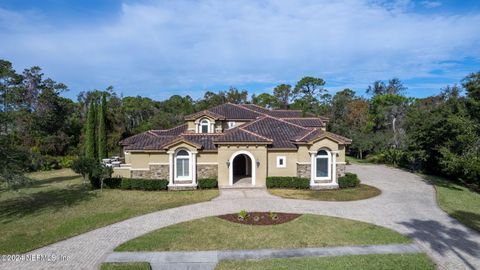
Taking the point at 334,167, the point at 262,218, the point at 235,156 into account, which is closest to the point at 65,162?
the point at 235,156

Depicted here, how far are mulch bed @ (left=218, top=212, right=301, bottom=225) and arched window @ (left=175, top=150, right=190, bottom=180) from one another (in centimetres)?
822

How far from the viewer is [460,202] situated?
19.7 meters

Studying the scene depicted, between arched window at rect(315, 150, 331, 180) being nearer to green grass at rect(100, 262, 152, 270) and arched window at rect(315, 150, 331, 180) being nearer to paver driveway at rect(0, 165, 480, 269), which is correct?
paver driveway at rect(0, 165, 480, 269)

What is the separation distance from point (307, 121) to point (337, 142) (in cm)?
979

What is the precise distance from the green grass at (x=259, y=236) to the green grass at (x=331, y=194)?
5.27 metres

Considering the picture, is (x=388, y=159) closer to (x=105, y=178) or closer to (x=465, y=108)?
(x=465, y=108)

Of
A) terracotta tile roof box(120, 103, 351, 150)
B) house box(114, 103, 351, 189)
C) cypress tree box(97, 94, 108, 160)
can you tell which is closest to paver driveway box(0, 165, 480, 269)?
house box(114, 103, 351, 189)

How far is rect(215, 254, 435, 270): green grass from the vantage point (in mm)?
10055

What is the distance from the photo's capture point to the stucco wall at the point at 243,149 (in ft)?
Answer: 75.7

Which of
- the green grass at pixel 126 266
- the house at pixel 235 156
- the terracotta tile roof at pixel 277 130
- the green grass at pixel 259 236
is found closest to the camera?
the green grass at pixel 126 266

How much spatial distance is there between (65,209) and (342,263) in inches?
587

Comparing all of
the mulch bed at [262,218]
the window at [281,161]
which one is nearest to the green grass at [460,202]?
the mulch bed at [262,218]

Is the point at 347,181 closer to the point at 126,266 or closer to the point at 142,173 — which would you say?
the point at 142,173

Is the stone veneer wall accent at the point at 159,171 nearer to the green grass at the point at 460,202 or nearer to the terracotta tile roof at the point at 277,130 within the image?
the terracotta tile roof at the point at 277,130
